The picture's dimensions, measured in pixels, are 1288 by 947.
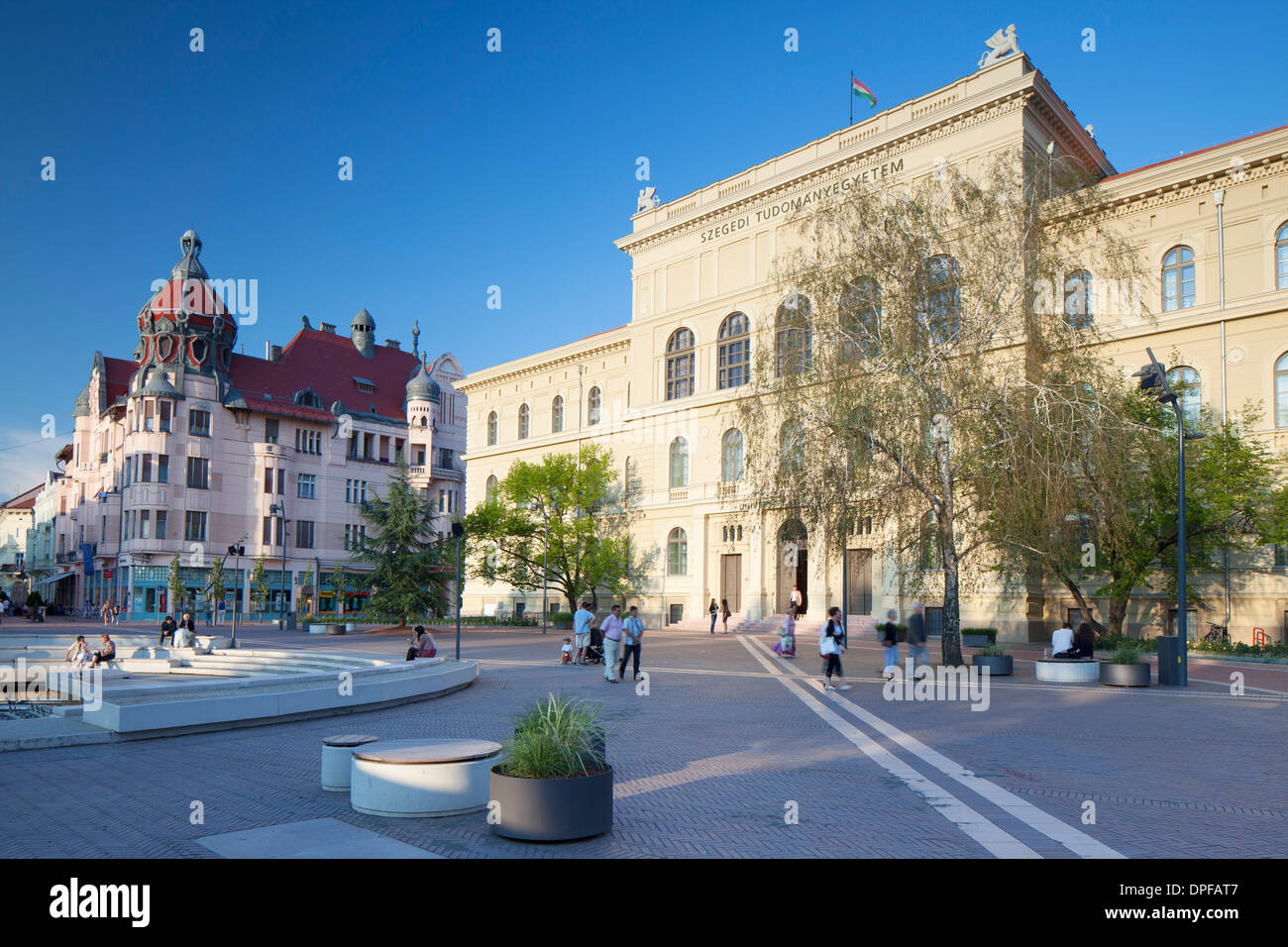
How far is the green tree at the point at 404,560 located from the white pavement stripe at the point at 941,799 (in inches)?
1341

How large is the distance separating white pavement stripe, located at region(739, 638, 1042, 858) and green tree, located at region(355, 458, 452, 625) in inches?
1341

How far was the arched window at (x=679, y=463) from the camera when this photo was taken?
54875 mm

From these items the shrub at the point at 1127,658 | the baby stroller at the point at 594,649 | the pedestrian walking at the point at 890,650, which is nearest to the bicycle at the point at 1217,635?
the shrub at the point at 1127,658

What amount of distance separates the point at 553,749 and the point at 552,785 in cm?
32

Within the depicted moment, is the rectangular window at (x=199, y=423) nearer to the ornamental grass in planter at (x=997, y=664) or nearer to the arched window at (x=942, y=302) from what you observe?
the arched window at (x=942, y=302)

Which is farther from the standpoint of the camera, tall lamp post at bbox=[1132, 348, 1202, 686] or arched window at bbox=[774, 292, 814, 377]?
arched window at bbox=[774, 292, 814, 377]

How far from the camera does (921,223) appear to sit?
2433 cm

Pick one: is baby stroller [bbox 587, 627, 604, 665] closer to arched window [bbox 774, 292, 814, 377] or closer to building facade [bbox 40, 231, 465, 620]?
arched window [bbox 774, 292, 814, 377]

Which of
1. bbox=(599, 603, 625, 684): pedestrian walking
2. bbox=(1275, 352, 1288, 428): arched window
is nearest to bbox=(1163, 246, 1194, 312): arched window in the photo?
bbox=(1275, 352, 1288, 428): arched window

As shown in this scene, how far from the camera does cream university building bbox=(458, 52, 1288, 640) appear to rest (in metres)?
34.5

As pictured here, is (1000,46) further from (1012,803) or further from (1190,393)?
(1012,803)
